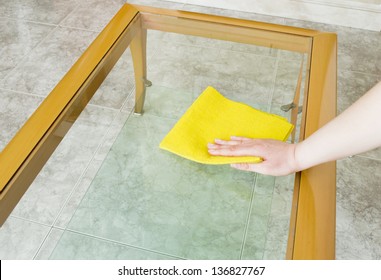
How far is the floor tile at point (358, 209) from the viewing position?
145cm

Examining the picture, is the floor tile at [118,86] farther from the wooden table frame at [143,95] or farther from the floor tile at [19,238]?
the floor tile at [19,238]

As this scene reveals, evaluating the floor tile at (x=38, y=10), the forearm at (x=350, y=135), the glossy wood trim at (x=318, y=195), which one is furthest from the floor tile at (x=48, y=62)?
the forearm at (x=350, y=135)

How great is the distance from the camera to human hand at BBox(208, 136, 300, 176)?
0.93m

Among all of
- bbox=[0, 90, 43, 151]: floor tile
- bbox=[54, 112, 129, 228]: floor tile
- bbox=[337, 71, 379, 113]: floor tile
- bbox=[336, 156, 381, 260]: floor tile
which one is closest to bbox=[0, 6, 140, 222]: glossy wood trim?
bbox=[54, 112, 129, 228]: floor tile

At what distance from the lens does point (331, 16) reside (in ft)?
8.35

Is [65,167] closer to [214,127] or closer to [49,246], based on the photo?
[49,246]

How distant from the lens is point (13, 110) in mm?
1871

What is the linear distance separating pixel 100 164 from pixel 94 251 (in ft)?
0.91

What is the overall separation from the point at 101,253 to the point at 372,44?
6.80ft

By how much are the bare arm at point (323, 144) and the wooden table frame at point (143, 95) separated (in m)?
0.06

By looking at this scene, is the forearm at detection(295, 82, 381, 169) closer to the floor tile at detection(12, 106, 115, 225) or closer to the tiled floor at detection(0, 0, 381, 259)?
the tiled floor at detection(0, 0, 381, 259)

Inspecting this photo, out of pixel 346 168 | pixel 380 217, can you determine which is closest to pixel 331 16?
pixel 346 168

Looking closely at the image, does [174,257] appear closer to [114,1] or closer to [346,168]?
[346,168]

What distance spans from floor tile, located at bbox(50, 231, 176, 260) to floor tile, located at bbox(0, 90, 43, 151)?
0.96 m
